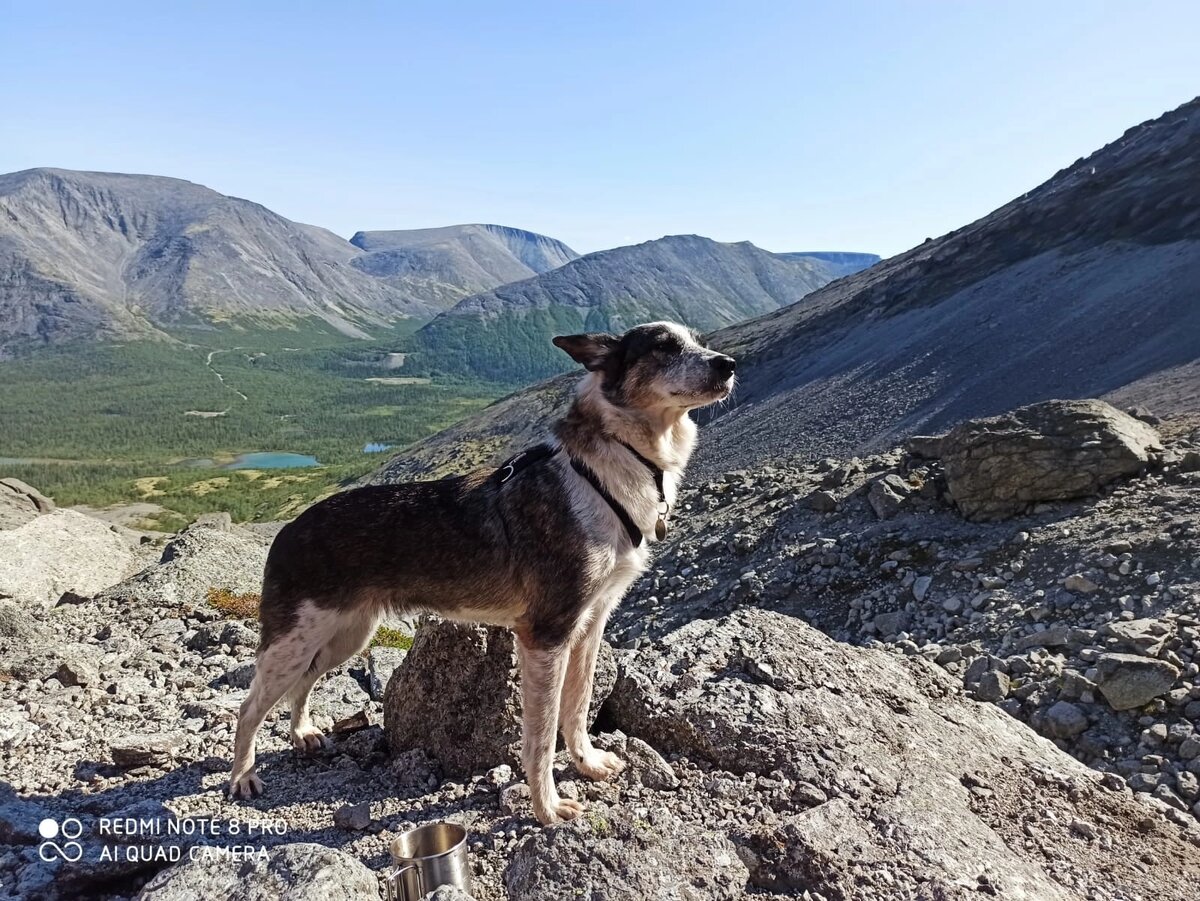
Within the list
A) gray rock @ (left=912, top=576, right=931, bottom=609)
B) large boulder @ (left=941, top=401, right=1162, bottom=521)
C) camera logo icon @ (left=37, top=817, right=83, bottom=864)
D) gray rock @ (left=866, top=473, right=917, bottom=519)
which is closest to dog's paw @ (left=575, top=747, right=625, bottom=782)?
camera logo icon @ (left=37, top=817, right=83, bottom=864)

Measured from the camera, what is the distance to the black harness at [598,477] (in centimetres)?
491

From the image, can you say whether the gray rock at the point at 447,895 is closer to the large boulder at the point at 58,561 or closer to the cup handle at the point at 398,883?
the cup handle at the point at 398,883

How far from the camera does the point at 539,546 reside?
4922mm

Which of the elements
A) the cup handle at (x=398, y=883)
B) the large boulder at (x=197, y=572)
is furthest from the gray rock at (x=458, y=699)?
the large boulder at (x=197, y=572)

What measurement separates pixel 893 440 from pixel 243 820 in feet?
76.6

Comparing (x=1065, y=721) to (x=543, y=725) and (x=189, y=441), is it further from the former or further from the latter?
(x=189, y=441)

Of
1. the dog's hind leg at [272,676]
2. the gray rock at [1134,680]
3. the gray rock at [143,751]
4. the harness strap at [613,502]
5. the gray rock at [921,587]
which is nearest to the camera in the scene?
the harness strap at [613,502]

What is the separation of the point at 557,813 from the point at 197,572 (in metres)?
9.67

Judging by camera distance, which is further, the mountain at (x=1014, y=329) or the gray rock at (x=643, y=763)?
the mountain at (x=1014, y=329)

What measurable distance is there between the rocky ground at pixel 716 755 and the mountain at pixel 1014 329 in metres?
13.0

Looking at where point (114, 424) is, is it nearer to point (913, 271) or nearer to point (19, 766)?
point (913, 271)

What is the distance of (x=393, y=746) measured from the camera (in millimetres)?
6000

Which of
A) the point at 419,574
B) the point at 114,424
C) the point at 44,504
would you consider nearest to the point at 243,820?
the point at 419,574

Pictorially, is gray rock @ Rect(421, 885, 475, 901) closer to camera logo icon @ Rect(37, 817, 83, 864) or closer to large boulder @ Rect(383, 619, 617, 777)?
large boulder @ Rect(383, 619, 617, 777)
